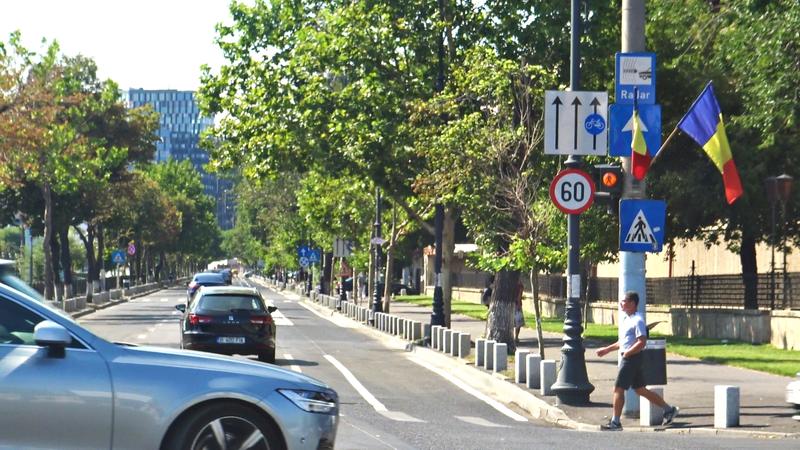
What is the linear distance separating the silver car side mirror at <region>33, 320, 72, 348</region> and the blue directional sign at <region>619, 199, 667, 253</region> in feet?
34.7

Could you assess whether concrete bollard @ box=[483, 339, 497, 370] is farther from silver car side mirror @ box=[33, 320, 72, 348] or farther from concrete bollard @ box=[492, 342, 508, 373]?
silver car side mirror @ box=[33, 320, 72, 348]

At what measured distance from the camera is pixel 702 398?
67.8 ft

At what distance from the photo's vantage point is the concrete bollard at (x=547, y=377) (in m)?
20.9

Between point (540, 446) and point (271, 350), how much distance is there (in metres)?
12.2

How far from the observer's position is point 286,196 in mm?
90750

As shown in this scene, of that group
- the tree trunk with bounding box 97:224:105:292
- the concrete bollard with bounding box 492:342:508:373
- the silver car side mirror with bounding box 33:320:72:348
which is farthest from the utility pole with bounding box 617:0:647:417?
the tree trunk with bounding box 97:224:105:292

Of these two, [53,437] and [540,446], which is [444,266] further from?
[53,437]

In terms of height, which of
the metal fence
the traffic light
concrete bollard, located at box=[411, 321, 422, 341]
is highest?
the traffic light

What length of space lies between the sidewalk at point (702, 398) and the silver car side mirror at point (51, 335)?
33.0 ft

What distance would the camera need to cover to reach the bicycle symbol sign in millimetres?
20219

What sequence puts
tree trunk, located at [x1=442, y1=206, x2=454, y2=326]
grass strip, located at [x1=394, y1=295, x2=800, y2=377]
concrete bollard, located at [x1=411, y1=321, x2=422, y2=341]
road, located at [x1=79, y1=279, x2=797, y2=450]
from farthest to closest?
tree trunk, located at [x1=442, y1=206, x2=454, y2=326] < concrete bollard, located at [x1=411, y1=321, x2=422, y2=341] < grass strip, located at [x1=394, y1=295, x2=800, y2=377] < road, located at [x1=79, y1=279, x2=797, y2=450]

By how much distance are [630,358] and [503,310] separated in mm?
14839

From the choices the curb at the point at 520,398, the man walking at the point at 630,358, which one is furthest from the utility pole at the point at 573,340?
the man walking at the point at 630,358

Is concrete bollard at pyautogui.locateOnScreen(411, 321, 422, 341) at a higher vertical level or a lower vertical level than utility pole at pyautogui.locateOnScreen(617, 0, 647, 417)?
lower
